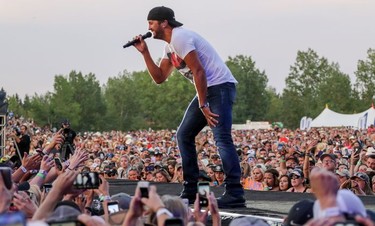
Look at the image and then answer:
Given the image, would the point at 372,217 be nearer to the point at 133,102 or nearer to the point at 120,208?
the point at 120,208

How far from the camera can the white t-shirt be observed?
7.73m

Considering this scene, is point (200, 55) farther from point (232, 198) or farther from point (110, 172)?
point (110, 172)

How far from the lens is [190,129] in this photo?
26.4 ft

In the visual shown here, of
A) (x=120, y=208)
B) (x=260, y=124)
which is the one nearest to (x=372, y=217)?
(x=120, y=208)

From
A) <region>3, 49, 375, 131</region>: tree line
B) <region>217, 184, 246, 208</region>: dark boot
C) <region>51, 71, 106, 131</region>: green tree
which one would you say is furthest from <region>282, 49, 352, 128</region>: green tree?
<region>217, 184, 246, 208</region>: dark boot

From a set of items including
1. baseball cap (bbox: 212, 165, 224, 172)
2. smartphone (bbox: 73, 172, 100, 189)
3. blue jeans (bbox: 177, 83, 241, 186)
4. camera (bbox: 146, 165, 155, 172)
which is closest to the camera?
smartphone (bbox: 73, 172, 100, 189)

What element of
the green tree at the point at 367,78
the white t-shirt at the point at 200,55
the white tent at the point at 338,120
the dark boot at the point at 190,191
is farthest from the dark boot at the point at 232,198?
the green tree at the point at 367,78

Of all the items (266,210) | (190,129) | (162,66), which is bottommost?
(266,210)

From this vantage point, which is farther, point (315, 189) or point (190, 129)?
point (190, 129)

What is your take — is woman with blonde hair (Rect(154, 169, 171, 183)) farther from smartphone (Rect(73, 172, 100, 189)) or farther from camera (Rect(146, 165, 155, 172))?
smartphone (Rect(73, 172, 100, 189))

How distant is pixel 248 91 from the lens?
110875mm

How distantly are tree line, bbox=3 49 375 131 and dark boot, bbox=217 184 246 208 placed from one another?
84.4 m

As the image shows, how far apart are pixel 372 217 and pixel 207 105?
127 inches

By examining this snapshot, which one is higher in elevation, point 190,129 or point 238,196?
point 190,129
